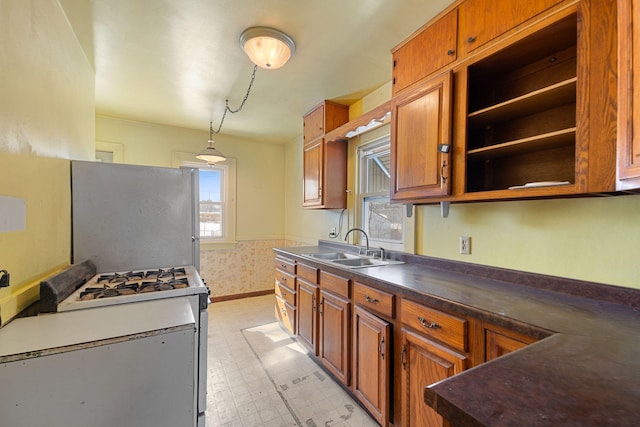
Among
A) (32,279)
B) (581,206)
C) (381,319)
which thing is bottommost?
(381,319)

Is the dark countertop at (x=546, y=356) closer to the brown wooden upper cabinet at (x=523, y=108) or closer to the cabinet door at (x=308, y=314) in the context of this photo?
the brown wooden upper cabinet at (x=523, y=108)

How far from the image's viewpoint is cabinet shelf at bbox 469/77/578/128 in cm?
119

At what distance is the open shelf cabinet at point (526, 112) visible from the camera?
4.13 feet

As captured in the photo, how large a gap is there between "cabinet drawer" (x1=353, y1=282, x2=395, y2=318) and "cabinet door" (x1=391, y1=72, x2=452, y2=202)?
25.0 inches

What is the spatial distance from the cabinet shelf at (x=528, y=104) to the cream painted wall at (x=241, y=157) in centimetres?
347

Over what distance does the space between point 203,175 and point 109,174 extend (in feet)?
7.59

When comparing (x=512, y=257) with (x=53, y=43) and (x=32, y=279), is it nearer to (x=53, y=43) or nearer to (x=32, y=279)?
(x=32, y=279)

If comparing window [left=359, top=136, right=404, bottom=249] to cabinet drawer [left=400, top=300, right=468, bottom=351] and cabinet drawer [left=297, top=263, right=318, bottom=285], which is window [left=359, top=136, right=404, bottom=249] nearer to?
A: cabinet drawer [left=297, top=263, right=318, bottom=285]

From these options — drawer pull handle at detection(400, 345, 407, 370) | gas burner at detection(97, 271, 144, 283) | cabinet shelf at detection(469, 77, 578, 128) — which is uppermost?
cabinet shelf at detection(469, 77, 578, 128)

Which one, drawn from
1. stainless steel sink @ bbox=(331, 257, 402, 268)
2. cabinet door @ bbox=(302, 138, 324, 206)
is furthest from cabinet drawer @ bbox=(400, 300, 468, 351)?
cabinet door @ bbox=(302, 138, 324, 206)

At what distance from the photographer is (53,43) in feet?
4.82

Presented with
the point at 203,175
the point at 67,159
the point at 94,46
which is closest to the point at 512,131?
the point at 67,159

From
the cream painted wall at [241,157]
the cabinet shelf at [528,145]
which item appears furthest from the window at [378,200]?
the cream painted wall at [241,157]

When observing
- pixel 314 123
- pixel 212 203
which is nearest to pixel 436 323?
pixel 314 123
